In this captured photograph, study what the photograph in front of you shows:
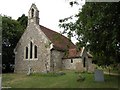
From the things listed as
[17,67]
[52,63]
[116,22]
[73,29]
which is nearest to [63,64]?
[52,63]

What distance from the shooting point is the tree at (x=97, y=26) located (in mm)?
18230

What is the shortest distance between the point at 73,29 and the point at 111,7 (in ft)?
15.0

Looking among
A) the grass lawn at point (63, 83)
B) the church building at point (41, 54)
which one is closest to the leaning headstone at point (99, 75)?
the grass lawn at point (63, 83)

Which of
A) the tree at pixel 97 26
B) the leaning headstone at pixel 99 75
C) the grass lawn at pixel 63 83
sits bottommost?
the grass lawn at pixel 63 83

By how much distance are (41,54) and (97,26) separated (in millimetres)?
25181

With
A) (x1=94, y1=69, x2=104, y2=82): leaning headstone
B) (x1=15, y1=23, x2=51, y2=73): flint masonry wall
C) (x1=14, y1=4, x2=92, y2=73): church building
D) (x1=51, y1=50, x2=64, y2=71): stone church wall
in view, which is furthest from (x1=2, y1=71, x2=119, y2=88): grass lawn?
(x1=15, y1=23, x2=51, y2=73): flint masonry wall

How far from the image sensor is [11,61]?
52312mm

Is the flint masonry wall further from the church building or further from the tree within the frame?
the tree

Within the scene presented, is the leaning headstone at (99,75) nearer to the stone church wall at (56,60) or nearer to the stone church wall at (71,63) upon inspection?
the stone church wall at (56,60)

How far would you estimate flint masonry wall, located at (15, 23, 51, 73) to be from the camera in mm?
43750

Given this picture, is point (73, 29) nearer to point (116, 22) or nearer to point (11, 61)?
point (116, 22)

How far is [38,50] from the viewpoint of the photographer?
148 ft

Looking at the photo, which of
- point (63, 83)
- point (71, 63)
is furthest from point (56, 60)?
point (63, 83)

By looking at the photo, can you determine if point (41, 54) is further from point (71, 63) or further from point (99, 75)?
point (99, 75)
